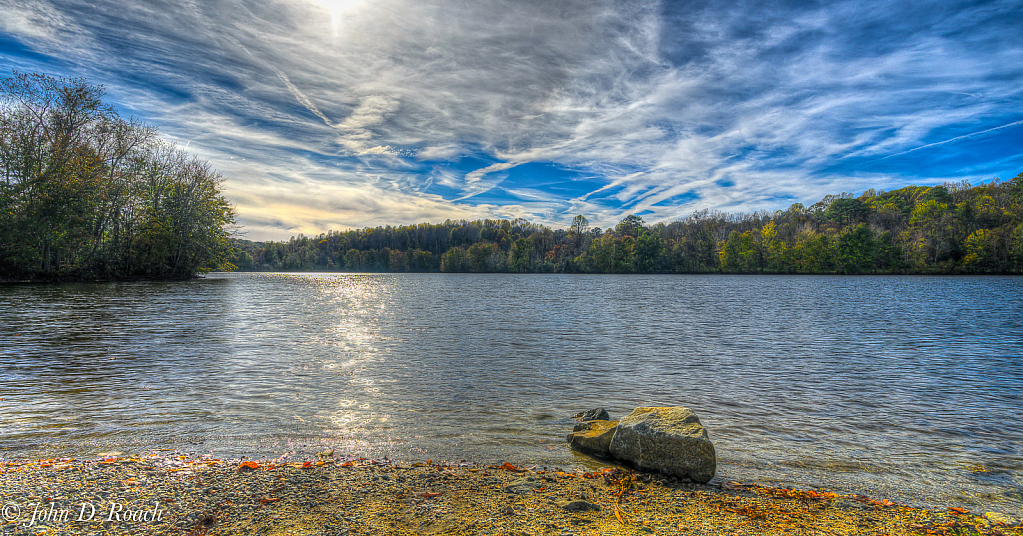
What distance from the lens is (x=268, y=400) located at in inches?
367

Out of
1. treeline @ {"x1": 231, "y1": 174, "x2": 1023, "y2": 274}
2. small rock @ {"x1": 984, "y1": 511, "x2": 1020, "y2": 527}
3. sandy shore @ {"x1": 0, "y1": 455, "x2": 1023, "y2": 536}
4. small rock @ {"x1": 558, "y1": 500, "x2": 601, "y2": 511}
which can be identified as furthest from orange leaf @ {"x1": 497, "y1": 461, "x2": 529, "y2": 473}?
treeline @ {"x1": 231, "y1": 174, "x2": 1023, "y2": 274}

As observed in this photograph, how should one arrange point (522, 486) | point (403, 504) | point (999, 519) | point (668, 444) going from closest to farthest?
point (403, 504) < point (999, 519) < point (522, 486) < point (668, 444)

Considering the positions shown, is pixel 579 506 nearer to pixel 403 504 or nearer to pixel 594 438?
pixel 403 504

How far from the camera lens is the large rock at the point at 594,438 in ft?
22.0

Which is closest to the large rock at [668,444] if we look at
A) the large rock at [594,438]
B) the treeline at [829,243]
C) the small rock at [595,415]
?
the large rock at [594,438]

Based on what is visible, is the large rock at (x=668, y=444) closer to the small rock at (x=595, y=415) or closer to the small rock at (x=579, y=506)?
the small rock at (x=595, y=415)

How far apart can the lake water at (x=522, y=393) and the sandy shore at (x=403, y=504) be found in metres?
0.66

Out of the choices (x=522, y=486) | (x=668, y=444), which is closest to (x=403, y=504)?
(x=522, y=486)

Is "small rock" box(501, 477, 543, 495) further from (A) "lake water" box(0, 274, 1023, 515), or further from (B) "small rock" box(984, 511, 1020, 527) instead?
(B) "small rock" box(984, 511, 1020, 527)

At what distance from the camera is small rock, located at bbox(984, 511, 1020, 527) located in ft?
15.6

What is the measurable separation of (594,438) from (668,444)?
1.25 m

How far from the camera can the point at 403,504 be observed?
4.68m

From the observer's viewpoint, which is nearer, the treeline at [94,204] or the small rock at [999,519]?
the small rock at [999,519]

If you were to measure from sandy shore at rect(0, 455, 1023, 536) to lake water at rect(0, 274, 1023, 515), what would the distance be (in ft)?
2.16
